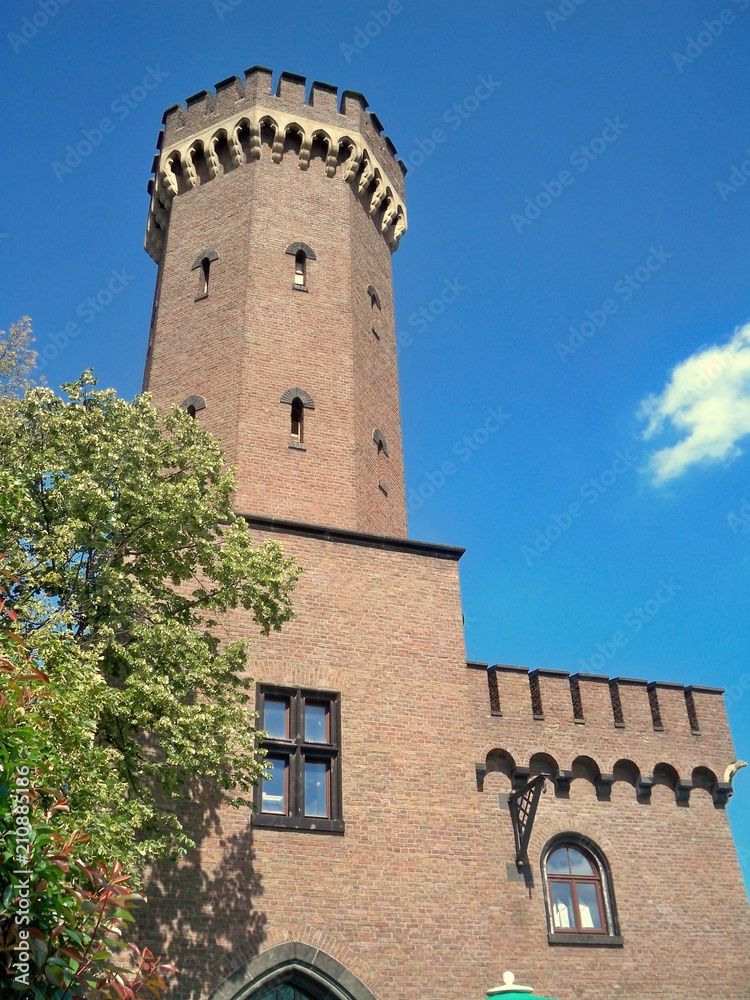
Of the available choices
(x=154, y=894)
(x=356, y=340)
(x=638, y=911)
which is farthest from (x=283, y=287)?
(x=638, y=911)

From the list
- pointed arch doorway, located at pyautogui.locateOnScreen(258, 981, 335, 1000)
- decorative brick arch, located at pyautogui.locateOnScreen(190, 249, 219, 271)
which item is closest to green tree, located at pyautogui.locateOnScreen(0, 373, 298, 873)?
pointed arch doorway, located at pyautogui.locateOnScreen(258, 981, 335, 1000)

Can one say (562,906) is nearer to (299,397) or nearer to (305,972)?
(305,972)

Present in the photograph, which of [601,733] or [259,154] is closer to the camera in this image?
[601,733]

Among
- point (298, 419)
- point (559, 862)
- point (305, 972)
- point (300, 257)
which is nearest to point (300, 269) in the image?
point (300, 257)

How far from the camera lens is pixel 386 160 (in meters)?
25.2

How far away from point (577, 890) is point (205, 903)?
7.30 metres

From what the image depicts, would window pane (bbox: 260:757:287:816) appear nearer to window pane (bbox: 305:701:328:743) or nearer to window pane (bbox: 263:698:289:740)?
window pane (bbox: 263:698:289:740)

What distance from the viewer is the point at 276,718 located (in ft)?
48.9

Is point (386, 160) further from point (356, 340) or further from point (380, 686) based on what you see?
point (380, 686)

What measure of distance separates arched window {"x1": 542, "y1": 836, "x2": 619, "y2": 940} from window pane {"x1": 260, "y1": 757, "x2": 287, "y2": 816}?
17.8ft

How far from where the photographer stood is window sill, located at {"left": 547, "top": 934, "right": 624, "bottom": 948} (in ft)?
52.3

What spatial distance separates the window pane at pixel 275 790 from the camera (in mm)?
14139
